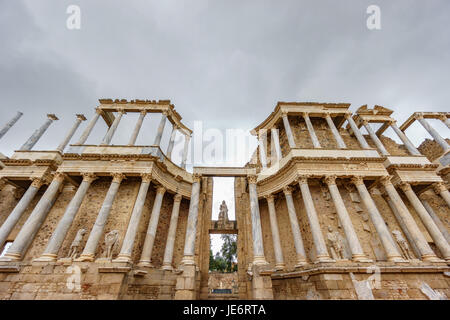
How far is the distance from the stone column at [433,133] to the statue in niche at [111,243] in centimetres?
2381

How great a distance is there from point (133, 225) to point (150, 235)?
4.74 feet

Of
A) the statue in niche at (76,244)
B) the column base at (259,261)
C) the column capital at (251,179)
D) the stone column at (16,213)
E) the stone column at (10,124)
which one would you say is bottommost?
the column base at (259,261)

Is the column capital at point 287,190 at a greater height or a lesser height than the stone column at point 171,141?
lesser

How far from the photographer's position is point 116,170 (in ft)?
38.3

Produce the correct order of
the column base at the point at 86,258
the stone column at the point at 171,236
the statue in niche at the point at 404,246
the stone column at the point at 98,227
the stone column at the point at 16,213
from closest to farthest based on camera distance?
the column base at the point at 86,258 < the stone column at the point at 98,227 < the statue in niche at the point at 404,246 < the stone column at the point at 16,213 < the stone column at the point at 171,236

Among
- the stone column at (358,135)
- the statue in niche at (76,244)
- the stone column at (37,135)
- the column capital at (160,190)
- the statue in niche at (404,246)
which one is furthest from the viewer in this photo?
the stone column at (37,135)

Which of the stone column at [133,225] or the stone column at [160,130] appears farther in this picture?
the stone column at [160,130]

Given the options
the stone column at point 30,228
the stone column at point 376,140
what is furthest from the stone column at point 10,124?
the stone column at point 376,140

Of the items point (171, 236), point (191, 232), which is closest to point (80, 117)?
point (171, 236)

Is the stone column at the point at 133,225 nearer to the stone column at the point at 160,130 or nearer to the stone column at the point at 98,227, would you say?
the stone column at the point at 98,227

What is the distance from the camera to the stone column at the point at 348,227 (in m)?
9.13

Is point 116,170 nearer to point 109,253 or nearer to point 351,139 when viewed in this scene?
point 109,253

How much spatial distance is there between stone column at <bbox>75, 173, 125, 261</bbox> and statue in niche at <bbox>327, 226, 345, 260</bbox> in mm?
11896
